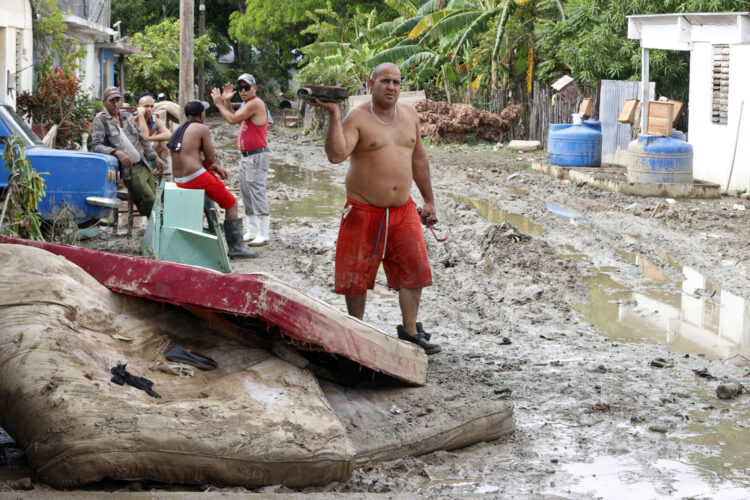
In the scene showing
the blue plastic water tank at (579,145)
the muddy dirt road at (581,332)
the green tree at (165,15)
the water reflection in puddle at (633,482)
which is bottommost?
the water reflection in puddle at (633,482)

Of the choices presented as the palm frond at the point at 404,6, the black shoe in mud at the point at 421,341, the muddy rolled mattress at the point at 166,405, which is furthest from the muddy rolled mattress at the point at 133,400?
the palm frond at the point at 404,6

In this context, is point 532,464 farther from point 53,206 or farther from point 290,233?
point 290,233

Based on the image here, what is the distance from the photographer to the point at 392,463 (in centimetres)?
437

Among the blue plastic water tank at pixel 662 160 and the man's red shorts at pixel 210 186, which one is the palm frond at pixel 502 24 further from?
the man's red shorts at pixel 210 186

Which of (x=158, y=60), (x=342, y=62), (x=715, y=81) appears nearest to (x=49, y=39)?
(x=715, y=81)

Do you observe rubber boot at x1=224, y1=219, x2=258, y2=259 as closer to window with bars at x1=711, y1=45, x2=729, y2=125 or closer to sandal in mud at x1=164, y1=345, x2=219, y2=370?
sandal in mud at x1=164, y1=345, x2=219, y2=370

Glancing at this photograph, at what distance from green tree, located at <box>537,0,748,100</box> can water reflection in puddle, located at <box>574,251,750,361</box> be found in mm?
10440

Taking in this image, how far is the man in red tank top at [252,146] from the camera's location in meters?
9.91

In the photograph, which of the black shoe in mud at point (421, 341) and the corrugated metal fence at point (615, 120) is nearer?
the black shoe in mud at point (421, 341)

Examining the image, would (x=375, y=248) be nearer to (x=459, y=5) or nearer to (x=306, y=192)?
(x=306, y=192)

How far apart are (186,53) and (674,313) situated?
9580mm

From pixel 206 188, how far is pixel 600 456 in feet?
18.2

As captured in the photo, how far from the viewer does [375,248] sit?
19.3 feet

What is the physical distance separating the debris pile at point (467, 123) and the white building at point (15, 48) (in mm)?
11133
